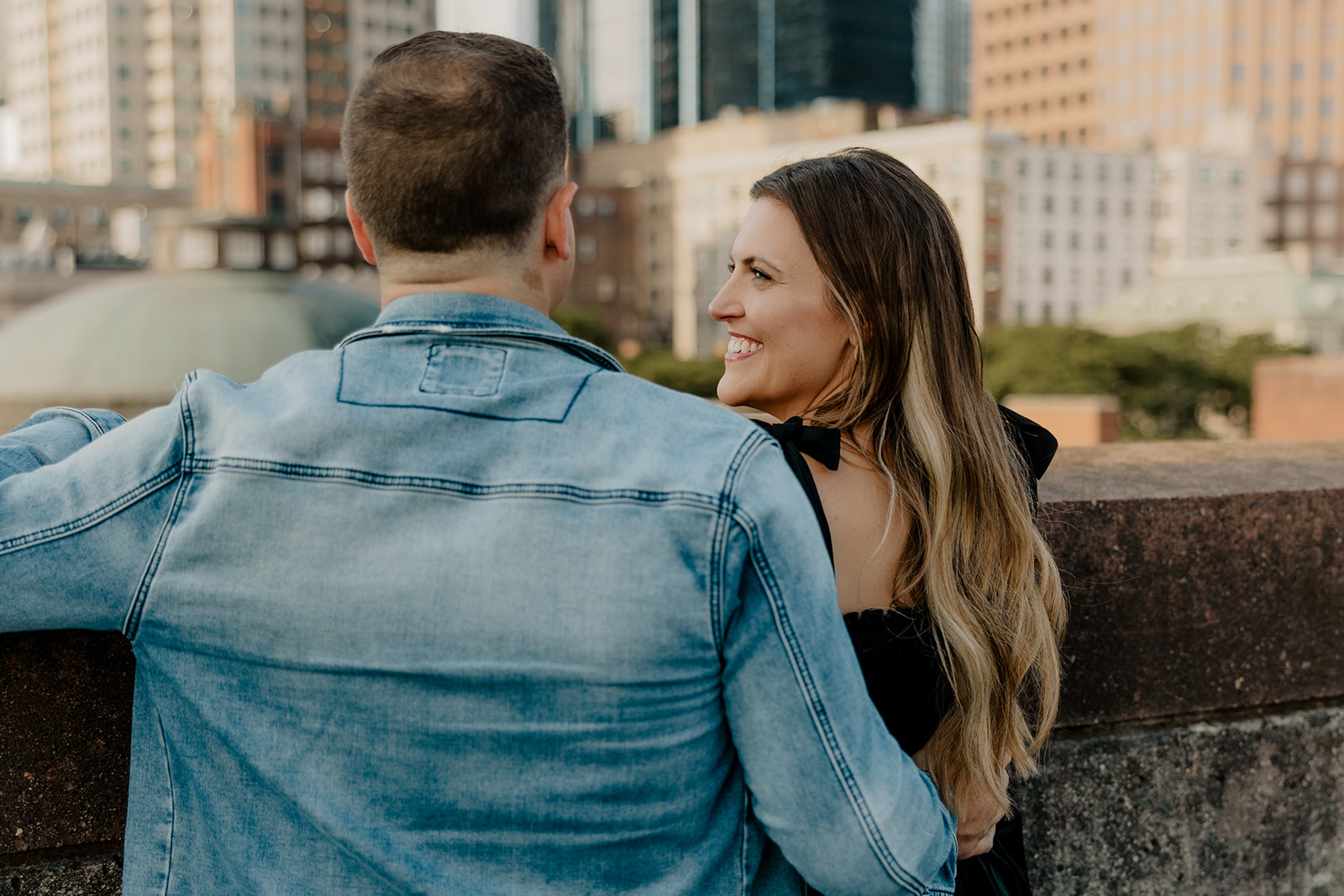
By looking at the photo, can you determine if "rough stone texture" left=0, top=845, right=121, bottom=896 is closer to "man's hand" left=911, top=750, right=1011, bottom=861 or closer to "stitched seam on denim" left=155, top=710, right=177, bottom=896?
"stitched seam on denim" left=155, top=710, right=177, bottom=896

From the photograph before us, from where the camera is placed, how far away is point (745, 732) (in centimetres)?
145

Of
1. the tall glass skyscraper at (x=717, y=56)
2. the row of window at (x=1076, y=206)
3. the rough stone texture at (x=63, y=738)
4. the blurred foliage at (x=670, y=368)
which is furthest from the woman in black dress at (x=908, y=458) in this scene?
the tall glass skyscraper at (x=717, y=56)

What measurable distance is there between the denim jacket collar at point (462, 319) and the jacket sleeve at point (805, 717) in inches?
11.2

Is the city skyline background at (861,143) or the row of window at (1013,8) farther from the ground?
the row of window at (1013,8)

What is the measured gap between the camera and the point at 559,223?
1.54 meters

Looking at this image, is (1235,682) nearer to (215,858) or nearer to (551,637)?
(551,637)

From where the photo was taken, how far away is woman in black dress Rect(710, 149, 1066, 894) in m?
1.81

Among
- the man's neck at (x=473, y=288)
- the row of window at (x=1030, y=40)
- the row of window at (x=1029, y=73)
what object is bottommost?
the man's neck at (x=473, y=288)

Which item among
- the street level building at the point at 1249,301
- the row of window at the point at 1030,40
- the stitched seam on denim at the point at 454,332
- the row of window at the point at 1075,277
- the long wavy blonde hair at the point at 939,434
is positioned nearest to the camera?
the stitched seam on denim at the point at 454,332

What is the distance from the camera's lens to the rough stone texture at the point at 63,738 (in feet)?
6.48

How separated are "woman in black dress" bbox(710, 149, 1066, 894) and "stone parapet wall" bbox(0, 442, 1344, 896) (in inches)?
23.2

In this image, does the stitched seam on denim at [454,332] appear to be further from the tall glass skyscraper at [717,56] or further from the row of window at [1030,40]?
the tall glass skyscraper at [717,56]

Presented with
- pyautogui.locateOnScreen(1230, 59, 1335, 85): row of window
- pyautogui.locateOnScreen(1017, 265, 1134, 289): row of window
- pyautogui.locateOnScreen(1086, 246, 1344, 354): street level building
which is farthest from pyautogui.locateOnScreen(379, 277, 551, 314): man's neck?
pyautogui.locateOnScreen(1230, 59, 1335, 85): row of window

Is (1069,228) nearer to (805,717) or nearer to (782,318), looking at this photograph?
(782,318)
